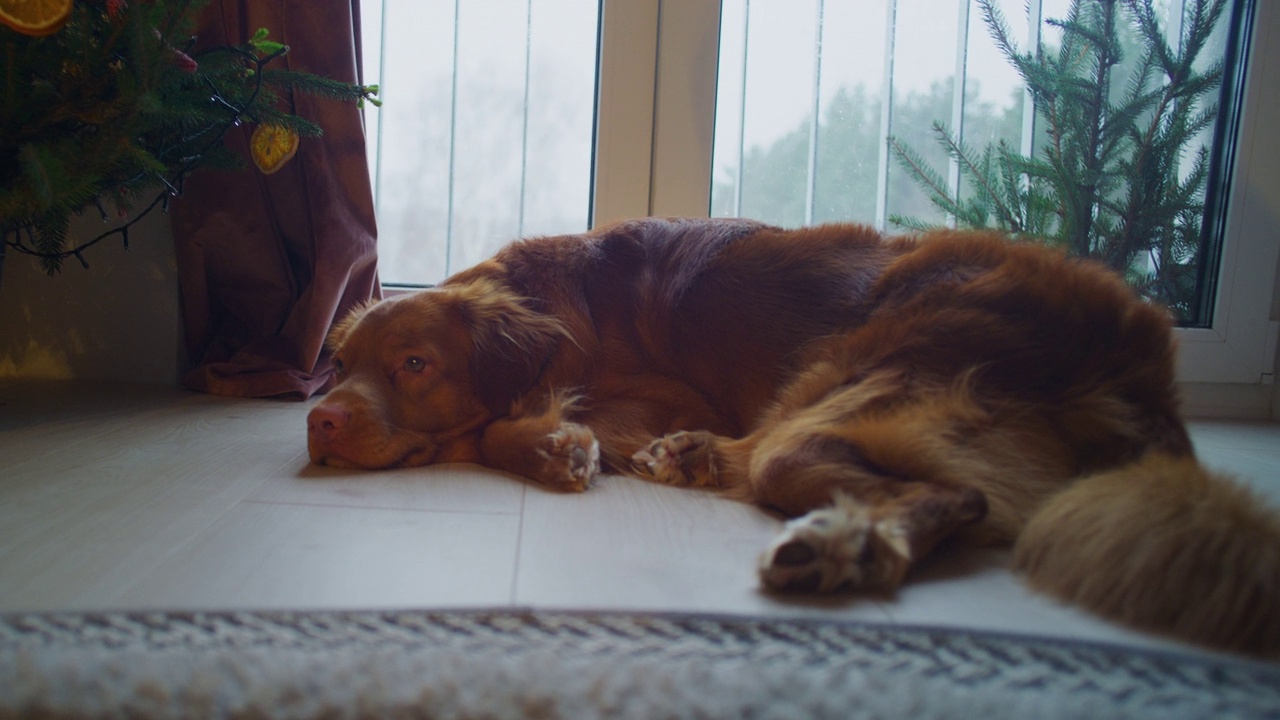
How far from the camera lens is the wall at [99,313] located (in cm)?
275

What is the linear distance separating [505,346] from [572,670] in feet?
3.69

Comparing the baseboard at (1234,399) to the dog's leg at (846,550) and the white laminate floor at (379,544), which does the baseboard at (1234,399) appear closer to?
the white laminate floor at (379,544)

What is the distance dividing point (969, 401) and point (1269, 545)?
18.8 inches

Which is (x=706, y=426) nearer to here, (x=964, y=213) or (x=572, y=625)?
(x=572, y=625)

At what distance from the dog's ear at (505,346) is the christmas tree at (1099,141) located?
55.5 inches

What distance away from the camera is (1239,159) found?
9.53 feet

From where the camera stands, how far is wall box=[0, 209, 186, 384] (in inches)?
108

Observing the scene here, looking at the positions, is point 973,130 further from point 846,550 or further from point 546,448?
point 846,550

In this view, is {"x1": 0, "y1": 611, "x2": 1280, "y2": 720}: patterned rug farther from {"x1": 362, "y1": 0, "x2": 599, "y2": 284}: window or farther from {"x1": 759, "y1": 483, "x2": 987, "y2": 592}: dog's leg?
{"x1": 362, "y1": 0, "x2": 599, "y2": 284}: window

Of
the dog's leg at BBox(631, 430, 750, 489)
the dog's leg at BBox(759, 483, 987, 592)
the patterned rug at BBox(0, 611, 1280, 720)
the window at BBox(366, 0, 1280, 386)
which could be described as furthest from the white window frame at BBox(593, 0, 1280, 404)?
the patterned rug at BBox(0, 611, 1280, 720)

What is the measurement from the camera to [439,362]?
5.96 feet

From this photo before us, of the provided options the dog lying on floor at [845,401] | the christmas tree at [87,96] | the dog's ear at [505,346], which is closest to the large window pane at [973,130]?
the dog lying on floor at [845,401]

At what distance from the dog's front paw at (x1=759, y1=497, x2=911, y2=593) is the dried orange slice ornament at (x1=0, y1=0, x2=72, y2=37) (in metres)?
1.68

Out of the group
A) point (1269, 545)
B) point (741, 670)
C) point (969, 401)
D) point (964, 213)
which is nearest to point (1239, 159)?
point (964, 213)
